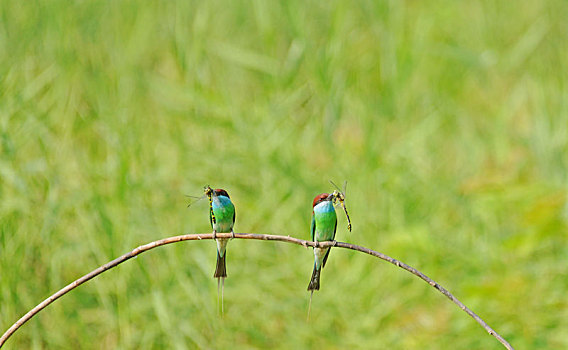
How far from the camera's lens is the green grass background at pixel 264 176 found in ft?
9.87

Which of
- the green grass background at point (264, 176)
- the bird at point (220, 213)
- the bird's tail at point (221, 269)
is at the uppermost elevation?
the green grass background at point (264, 176)

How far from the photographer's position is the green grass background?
301 cm

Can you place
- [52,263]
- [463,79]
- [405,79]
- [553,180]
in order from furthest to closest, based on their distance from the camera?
[463,79] < [405,79] < [553,180] < [52,263]

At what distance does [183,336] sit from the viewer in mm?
2988

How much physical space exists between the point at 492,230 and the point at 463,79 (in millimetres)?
1252

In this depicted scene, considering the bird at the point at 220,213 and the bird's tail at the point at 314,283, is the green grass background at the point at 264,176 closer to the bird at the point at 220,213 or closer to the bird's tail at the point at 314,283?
the bird at the point at 220,213

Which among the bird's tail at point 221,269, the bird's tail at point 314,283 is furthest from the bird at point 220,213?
the bird's tail at point 314,283

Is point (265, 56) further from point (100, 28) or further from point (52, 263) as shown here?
point (52, 263)

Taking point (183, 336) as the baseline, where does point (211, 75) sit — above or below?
above

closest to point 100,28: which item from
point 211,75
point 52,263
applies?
point 211,75

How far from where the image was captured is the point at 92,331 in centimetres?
308

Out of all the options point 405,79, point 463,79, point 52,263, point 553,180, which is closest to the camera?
point 52,263

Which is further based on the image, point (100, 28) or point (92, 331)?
point (100, 28)

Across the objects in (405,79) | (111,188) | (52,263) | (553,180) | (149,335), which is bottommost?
(149,335)
